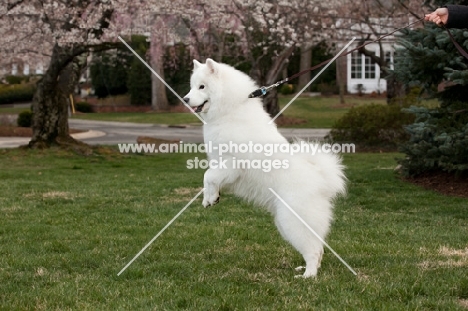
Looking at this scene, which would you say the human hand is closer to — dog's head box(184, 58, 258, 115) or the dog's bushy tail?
the dog's bushy tail

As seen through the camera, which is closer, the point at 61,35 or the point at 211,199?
the point at 211,199

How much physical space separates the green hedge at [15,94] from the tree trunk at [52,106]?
2667 centimetres

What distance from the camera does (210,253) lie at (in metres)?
6.11

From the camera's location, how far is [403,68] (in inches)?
408

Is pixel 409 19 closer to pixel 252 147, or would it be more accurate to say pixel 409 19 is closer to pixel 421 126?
pixel 421 126

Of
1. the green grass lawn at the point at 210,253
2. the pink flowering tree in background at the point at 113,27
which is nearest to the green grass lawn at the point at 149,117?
the pink flowering tree in background at the point at 113,27

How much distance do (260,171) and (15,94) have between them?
1556 inches

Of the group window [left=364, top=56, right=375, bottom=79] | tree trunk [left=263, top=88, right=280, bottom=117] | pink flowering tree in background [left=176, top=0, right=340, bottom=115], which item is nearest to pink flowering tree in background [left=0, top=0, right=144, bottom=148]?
pink flowering tree in background [left=176, top=0, right=340, bottom=115]

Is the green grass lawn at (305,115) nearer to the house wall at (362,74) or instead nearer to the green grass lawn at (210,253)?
the house wall at (362,74)

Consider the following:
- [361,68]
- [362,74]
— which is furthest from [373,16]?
[361,68]

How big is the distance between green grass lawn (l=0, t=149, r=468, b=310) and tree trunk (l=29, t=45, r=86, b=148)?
5.40 m

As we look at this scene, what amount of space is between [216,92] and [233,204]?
399 cm

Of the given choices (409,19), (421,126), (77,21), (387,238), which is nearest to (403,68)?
(421,126)

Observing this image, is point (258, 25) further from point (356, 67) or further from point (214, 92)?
point (356, 67)
